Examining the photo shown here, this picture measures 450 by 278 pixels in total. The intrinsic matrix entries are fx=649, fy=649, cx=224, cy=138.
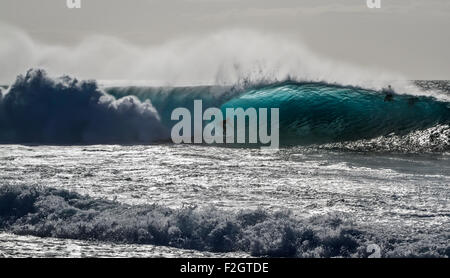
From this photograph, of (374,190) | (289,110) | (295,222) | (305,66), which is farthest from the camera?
(305,66)

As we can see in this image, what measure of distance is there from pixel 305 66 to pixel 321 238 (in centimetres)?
1932

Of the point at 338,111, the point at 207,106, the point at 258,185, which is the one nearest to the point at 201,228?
the point at 258,185

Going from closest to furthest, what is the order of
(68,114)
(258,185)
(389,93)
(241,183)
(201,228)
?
(201,228) → (258,185) → (241,183) → (389,93) → (68,114)

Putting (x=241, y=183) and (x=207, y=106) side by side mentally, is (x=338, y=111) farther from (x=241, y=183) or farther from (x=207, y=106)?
(x=241, y=183)

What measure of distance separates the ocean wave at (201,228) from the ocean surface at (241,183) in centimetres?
2

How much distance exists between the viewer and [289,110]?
22.9 meters

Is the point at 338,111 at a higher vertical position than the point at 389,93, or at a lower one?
lower

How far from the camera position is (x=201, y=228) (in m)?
9.15

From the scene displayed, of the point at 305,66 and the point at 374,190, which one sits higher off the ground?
the point at 305,66

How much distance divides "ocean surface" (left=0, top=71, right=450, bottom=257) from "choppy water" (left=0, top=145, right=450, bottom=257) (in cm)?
3

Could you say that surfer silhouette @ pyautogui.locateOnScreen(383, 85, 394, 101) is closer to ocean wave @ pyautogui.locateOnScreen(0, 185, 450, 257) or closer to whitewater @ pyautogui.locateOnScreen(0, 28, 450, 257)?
whitewater @ pyautogui.locateOnScreen(0, 28, 450, 257)

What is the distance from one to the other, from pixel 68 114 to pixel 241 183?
13726mm
